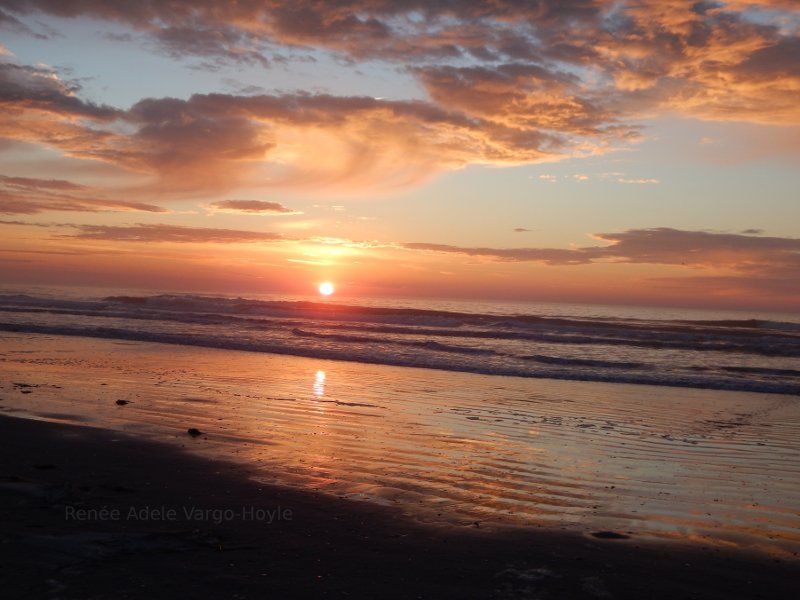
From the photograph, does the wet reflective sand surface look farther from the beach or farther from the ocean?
the ocean

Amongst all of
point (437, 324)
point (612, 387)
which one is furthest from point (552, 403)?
point (437, 324)

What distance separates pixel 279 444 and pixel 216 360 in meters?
12.6

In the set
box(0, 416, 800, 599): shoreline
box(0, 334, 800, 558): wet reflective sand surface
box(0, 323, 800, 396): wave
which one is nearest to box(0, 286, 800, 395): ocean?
box(0, 323, 800, 396): wave

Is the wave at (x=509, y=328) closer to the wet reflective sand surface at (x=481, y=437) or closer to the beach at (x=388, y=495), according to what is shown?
the wet reflective sand surface at (x=481, y=437)

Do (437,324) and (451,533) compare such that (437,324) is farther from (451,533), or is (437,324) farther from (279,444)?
(451,533)

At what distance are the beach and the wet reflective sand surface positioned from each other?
0.16 feet

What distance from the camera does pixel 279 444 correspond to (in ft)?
31.0

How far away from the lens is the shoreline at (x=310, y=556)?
4.67 meters

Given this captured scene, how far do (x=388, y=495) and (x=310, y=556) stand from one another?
194 centimetres

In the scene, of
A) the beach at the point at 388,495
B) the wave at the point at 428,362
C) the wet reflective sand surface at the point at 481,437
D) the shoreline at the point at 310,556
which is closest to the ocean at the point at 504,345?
the wave at the point at 428,362

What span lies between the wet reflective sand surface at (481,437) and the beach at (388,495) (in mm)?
48

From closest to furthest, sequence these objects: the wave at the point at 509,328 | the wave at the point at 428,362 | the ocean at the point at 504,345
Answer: the wave at the point at 428,362 → the ocean at the point at 504,345 → the wave at the point at 509,328

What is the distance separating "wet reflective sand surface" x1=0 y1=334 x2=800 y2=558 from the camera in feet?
22.5

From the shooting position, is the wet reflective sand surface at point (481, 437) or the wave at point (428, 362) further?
the wave at point (428, 362)
